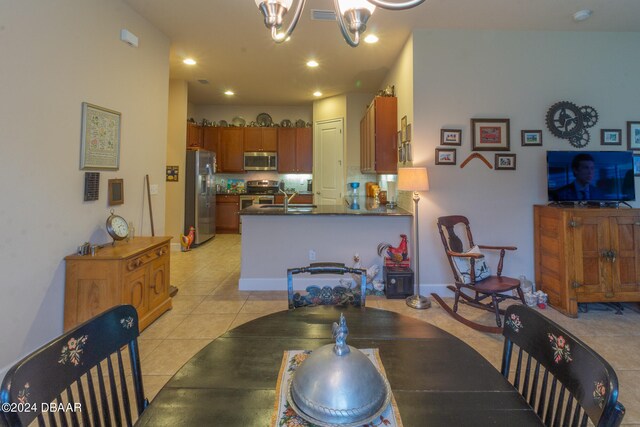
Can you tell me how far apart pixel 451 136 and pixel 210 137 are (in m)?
5.37

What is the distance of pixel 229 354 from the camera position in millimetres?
1023

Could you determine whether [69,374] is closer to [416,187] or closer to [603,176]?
[416,187]

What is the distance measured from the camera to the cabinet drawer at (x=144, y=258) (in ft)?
7.95

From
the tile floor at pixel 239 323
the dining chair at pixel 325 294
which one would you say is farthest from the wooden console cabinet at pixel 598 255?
the dining chair at pixel 325 294

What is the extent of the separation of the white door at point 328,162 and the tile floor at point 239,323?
2.93 metres

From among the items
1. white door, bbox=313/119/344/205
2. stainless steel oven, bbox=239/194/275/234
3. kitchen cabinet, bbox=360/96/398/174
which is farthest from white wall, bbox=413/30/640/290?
stainless steel oven, bbox=239/194/275/234

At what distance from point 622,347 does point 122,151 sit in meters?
4.49

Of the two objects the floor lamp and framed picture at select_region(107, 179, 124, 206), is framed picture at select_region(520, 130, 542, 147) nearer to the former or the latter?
the floor lamp

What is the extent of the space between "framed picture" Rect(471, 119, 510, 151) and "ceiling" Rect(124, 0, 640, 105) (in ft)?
3.29

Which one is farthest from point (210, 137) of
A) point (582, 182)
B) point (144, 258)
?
point (582, 182)

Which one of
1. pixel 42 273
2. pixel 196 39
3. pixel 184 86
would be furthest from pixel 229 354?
pixel 184 86

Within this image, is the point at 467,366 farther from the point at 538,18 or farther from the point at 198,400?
the point at 538,18

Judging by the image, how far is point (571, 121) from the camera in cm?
339

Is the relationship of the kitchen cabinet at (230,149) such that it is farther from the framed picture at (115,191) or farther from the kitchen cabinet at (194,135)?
the framed picture at (115,191)
